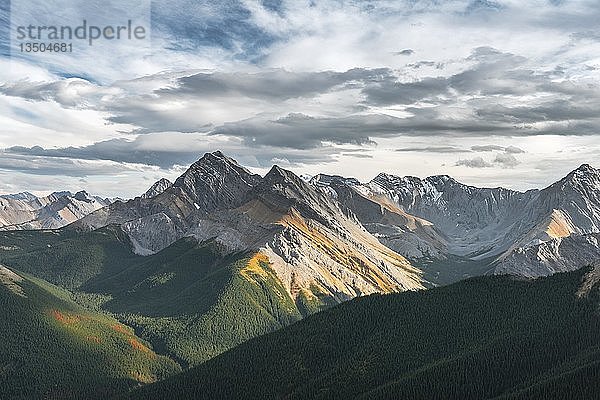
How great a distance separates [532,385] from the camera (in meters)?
195

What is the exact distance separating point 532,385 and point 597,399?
2264 centimetres

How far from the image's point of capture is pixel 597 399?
175625 millimetres

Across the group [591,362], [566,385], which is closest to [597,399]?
[566,385]

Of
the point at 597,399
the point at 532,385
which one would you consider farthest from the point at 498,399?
the point at 597,399

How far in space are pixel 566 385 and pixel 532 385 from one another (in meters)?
13.1

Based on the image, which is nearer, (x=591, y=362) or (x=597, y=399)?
(x=597, y=399)

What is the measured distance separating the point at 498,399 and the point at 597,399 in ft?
93.7

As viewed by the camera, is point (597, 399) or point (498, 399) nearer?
point (597, 399)

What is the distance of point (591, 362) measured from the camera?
196m

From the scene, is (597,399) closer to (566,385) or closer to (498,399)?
(566,385)

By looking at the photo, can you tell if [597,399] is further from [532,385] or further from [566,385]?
[532,385]

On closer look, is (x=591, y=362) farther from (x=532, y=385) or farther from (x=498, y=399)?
(x=498, y=399)

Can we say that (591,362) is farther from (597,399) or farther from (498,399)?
(498,399)

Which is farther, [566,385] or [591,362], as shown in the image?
[591,362]
